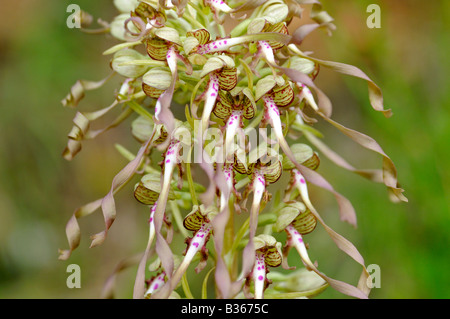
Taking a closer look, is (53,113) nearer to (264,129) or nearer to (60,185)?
(60,185)

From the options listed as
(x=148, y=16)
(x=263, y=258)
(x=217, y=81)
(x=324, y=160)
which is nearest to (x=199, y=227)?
(x=263, y=258)

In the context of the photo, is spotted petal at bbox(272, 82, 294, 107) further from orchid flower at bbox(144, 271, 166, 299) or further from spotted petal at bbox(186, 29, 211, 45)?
orchid flower at bbox(144, 271, 166, 299)

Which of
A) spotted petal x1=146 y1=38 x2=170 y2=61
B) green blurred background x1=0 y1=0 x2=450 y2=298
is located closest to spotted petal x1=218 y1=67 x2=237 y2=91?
spotted petal x1=146 y1=38 x2=170 y2=61

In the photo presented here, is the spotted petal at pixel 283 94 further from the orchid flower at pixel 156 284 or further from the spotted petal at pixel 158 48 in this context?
the orchid flower at pixel 156 284

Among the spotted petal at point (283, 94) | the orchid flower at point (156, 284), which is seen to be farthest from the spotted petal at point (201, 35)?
the orchid flower at point (156, 284)

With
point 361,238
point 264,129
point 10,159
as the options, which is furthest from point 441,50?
point 10,159

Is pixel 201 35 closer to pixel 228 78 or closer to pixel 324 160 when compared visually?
pixel 228 78

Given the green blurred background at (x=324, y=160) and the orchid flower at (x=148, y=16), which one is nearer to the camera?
the orchid flower at (x=148, y=16)

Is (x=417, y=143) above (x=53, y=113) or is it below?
below
